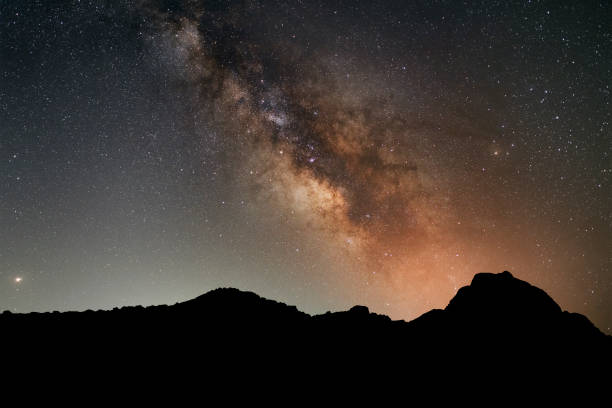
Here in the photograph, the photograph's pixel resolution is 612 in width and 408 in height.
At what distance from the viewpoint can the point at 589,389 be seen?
16266mm

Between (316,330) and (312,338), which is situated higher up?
(316,330)

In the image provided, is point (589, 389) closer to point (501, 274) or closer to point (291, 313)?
point (501, 274)

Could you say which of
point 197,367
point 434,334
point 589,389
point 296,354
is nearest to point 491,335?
point 434,334

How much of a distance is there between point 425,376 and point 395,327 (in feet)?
15.2

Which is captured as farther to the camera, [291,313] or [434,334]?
[291,313]

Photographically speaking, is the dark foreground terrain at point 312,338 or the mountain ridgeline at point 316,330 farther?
the mountain ridgeline at point 316,330

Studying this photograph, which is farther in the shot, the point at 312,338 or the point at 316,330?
the point at 316,330

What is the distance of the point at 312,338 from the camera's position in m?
20.5

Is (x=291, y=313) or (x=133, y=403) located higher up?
(x=291, y=313)

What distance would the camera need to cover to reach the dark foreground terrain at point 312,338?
1670cm

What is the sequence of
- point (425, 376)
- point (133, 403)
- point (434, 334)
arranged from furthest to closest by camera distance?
point (434, 334) < point (425, 376) < point (133, 403)

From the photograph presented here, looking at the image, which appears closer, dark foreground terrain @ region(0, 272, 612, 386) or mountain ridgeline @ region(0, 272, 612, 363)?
dark foreground terrain @ region(0, 272, 612, 386)

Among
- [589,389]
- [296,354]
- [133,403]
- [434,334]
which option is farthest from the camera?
[434,334]

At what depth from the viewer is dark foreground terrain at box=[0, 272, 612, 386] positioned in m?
16.7
